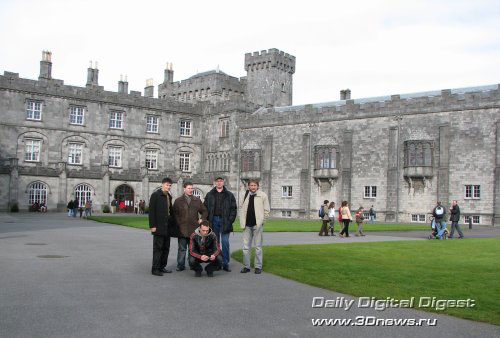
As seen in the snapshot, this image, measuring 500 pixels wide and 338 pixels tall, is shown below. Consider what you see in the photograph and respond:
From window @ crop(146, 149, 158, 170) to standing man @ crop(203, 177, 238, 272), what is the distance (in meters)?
42.4

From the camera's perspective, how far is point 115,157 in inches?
2104

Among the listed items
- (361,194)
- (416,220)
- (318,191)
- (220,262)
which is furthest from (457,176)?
(220,262)

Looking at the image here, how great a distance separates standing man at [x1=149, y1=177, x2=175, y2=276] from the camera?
479 inches

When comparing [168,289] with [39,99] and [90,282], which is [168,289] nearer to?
[90,282]

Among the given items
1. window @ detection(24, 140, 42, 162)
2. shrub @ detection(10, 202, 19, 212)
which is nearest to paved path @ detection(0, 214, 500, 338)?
shrub @ detection(10, 202, 19, 212)

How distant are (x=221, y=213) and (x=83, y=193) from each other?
125 feet

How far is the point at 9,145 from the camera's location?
4822 cm

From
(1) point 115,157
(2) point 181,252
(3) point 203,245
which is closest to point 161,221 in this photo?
(2) point 181,252

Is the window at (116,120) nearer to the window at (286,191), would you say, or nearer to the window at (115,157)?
the window at (115,157)

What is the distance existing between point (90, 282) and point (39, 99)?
43.1 m

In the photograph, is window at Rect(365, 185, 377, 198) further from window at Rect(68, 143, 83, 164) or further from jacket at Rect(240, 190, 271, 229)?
jacket at Rect(240, 190, 271, 229)

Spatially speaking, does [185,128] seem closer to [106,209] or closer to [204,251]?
[106,209]

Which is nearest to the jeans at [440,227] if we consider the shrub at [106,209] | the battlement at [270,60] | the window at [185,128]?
the shrub at [106,209]

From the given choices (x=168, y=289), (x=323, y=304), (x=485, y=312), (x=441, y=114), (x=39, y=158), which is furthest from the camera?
(x=39, y=158)
